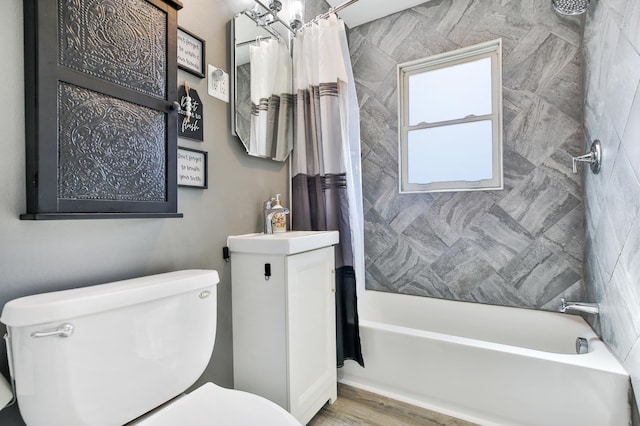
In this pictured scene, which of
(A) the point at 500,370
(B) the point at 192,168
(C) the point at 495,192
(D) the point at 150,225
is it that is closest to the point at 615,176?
(C) the point at 495,192

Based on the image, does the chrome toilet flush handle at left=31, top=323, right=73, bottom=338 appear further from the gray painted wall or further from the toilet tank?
the gray painted wall

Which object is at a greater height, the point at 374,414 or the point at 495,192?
the point at 495,192

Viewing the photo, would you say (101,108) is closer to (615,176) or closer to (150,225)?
(150,225)

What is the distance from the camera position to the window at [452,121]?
6.90 feet

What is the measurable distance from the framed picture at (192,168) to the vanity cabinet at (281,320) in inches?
12.2

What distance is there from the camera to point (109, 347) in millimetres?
827

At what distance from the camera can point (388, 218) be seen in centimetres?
243

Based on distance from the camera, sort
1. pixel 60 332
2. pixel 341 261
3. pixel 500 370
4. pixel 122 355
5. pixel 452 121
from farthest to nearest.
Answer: pixel 452 121 < pixel 341 261 < pixel 500 370 < pixel 122 355 < pixel 60 332

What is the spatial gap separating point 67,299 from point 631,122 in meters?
1.95

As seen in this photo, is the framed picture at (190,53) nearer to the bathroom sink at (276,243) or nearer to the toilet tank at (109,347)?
the bathroom sink at (276,243)

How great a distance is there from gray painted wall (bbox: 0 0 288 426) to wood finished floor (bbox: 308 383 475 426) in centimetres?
57

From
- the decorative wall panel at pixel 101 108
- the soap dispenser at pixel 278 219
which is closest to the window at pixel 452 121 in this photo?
the soap dispenser at pixel 278 219

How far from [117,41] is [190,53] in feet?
1.18

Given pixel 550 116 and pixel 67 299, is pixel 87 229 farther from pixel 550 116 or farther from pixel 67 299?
pixel 550 116
